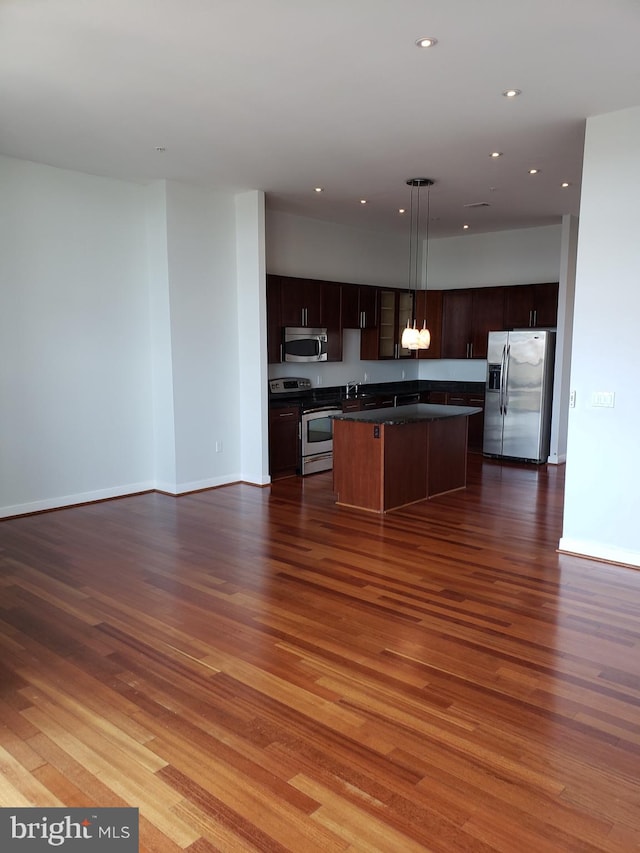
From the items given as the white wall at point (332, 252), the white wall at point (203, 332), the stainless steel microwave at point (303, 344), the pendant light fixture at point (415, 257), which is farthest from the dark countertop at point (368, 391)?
the white wall at point (332, 252)

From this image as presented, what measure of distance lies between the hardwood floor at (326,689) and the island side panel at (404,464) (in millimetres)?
790

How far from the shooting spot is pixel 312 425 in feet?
24.3

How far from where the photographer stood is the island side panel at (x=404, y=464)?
5.72m

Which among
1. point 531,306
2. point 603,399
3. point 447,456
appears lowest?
point 447,456

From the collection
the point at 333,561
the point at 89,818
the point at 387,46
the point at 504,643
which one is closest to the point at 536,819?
the point at 504,643

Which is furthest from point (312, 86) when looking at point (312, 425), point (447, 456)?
point (312, 425)

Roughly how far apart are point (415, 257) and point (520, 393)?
2.90m

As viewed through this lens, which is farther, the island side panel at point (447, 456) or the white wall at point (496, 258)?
the white wall at point (496, 258)

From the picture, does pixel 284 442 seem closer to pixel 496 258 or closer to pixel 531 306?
pixel 531 306

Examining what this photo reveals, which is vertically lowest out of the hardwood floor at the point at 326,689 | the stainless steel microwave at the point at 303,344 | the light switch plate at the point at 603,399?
the hardwood floor at the point at 326,689

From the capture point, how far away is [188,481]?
6.55 meters

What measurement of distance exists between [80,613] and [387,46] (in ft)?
11.5

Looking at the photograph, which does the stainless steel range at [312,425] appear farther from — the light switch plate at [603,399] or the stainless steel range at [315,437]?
the light switch plate at [603,399]

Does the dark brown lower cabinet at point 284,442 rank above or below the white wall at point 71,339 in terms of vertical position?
below
